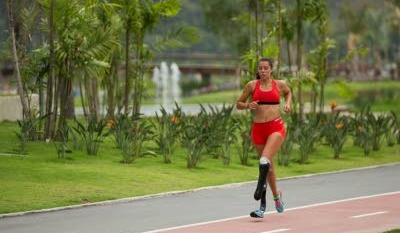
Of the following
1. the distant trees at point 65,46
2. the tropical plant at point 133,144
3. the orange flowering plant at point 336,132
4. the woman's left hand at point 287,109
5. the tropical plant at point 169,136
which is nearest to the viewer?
the woman's left hand at point 287,109

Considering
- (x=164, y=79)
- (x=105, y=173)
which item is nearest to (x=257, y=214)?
(x=105, y=173)

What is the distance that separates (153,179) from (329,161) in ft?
18.8

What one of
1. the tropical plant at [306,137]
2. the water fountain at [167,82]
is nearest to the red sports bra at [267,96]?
the tropical plant at [306,137]

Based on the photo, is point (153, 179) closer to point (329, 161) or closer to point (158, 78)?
point (329, 161)

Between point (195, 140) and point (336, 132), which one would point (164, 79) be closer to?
point (336, 132)

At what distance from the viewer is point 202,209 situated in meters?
16.3

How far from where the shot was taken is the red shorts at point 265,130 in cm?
1508

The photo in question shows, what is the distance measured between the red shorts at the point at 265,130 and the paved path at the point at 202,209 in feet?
3.08

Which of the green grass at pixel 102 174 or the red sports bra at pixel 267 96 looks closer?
the red sports bra at pixel 267 96

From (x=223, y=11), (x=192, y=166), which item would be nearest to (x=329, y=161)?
(x=192, y=166)

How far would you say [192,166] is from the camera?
21.7 m

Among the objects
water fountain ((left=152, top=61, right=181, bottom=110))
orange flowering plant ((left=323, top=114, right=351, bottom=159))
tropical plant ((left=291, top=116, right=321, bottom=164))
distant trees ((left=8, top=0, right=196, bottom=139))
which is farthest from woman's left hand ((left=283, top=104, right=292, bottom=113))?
water fountain ((left=152, top=61, right=181, bottom=110))

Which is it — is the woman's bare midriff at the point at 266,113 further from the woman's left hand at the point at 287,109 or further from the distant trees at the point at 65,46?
the distant trees at the point at 65,46

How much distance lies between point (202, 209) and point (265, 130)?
173 cm
